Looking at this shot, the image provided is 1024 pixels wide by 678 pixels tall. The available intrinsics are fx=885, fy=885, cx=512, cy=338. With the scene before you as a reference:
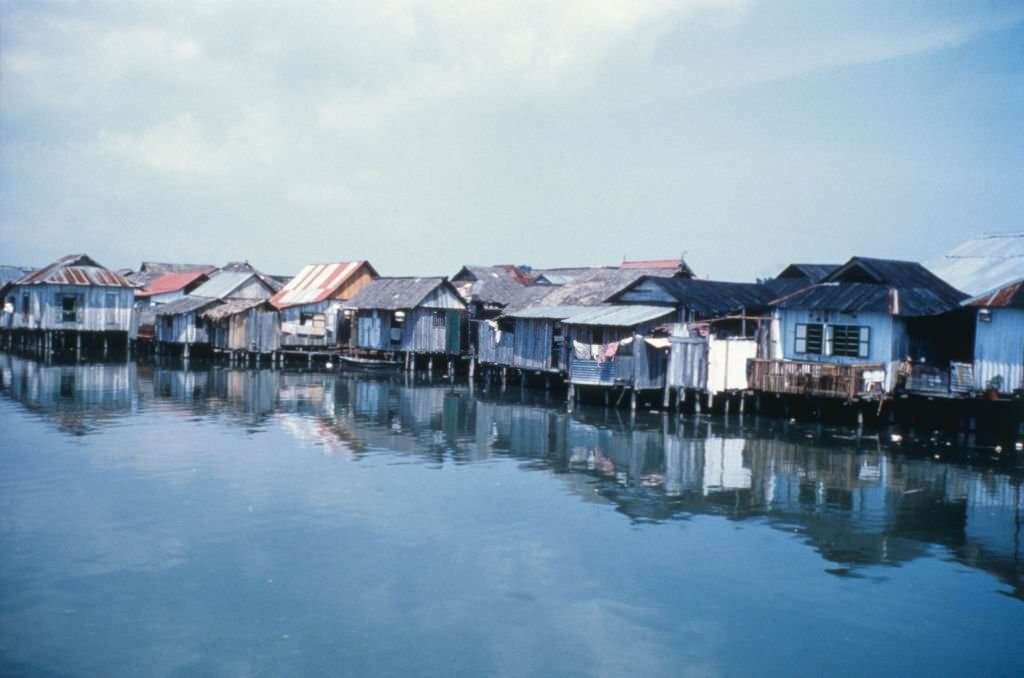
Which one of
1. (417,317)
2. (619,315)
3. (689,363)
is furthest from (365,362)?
(689,363)

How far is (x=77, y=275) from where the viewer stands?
60.2 meters

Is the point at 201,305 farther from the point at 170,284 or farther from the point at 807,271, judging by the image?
the point at 807,271

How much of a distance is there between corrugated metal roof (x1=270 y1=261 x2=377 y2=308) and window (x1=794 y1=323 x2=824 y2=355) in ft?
105

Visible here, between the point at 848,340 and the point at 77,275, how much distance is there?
1984 inches

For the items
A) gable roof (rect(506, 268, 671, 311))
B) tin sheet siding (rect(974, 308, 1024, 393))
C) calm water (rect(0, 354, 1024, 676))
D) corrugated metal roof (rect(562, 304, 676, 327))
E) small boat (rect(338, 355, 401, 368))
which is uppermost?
gable roof (rect(506, 268, 671, 311))

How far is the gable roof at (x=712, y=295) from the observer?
3716cm

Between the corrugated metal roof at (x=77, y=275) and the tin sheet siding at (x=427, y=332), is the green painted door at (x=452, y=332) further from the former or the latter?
the corrugated metal roof at (x=77, y=275)

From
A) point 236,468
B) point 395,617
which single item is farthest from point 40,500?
point 395,617

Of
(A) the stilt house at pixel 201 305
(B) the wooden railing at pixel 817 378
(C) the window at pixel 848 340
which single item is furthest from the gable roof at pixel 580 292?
(A) the stilt house at pixel 201 305

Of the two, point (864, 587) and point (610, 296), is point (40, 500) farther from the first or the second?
point (610, 296)

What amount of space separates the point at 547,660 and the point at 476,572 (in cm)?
337

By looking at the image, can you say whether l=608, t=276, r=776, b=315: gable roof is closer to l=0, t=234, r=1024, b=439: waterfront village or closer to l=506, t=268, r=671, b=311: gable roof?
l=0, t=234, r=1024, b=439: waterfront village

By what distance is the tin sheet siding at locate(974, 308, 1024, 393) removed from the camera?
2839cm

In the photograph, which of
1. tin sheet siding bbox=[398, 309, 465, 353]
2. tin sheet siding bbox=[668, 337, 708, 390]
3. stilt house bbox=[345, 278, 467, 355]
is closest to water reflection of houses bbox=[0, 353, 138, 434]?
stilt house bbox=[345, 278, 467, 355]
